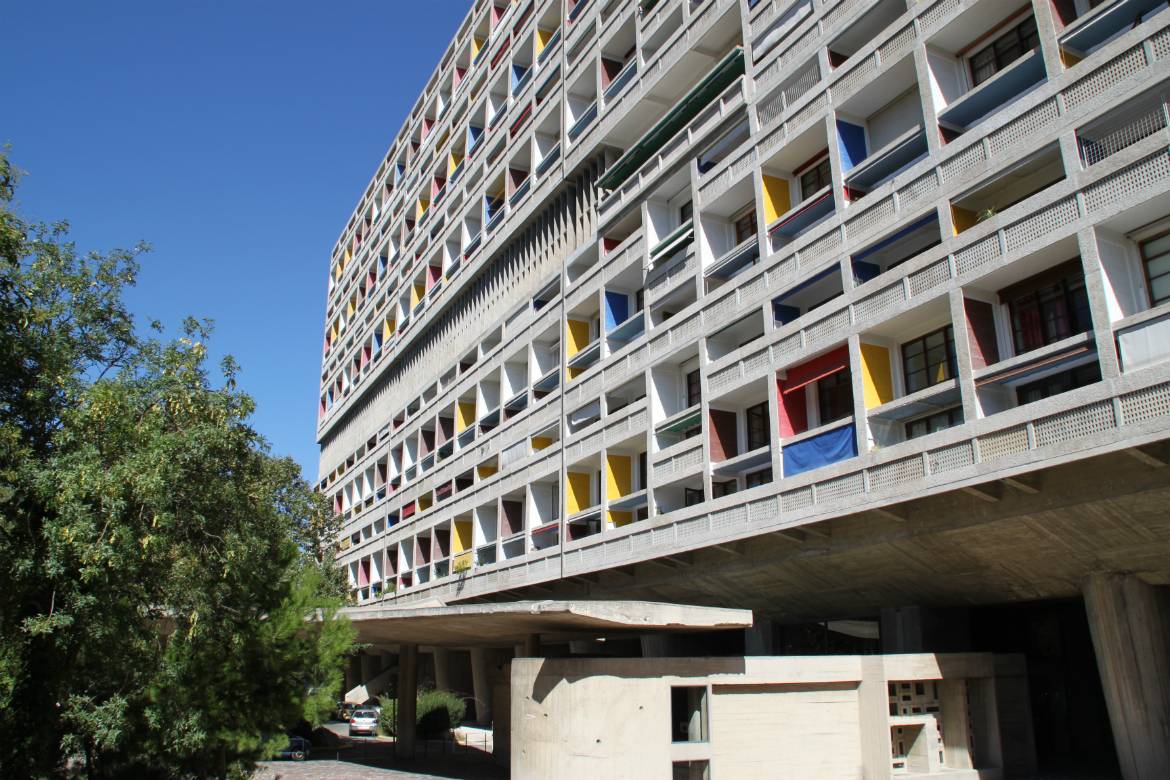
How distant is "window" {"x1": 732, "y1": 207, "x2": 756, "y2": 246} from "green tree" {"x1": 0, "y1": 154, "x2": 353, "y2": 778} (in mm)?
14211

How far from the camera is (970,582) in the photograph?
19812 mm

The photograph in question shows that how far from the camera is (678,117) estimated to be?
93.6 ft

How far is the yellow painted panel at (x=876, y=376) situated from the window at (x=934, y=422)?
0.75m

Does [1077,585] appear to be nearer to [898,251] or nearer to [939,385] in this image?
[939,385]

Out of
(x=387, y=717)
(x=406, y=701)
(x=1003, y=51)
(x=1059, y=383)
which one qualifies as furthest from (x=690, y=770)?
(x=387, y=717)

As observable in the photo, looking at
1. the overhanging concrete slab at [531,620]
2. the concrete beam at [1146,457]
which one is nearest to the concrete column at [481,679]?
the overhanging concrete slab at [531,620]

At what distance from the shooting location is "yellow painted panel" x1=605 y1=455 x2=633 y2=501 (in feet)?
95.9

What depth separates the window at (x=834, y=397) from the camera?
22.0 metres

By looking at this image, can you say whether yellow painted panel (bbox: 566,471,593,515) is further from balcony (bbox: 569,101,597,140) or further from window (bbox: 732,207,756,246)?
balcony (bbox: 569,101,597,140)

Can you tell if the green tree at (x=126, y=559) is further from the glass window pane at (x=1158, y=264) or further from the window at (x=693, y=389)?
the glass window pane at (x=1158, y=264)

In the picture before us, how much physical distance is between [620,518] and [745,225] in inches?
371

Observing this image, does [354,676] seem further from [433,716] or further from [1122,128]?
[1122,128]

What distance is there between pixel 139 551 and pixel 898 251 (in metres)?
16.3

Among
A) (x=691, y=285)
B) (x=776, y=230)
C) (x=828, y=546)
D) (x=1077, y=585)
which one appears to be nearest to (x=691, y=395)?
(x=691, y=285)
